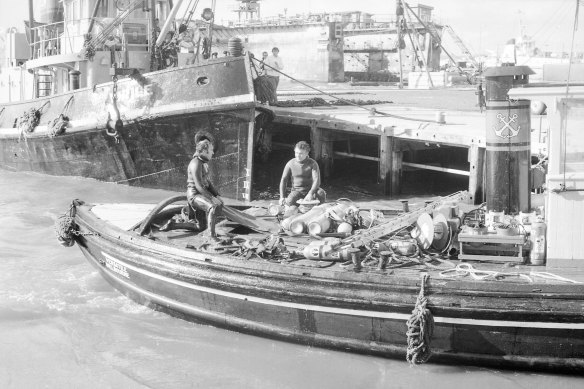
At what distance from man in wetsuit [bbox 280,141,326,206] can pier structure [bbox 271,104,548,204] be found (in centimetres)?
451

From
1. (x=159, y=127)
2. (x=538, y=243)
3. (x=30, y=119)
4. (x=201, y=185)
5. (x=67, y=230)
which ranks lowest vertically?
(x=67, y=230)

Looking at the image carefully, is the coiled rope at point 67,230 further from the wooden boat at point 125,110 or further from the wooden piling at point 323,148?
the wooden piling at point 323,148

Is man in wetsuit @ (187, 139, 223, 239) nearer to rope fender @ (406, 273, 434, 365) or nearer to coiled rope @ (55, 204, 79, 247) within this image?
coiled rope @ (55, 204, 79, 247)

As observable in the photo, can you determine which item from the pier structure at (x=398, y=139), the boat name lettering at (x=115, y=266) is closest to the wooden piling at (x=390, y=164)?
the pier structure at (x=398, y=139)

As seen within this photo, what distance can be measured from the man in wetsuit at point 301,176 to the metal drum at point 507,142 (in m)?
2.50

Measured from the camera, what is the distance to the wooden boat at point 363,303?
650 centimetres

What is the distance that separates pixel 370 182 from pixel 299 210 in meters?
8.14

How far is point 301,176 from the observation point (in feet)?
32.3

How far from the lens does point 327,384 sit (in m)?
7.02

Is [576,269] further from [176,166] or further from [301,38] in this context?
[301,38]

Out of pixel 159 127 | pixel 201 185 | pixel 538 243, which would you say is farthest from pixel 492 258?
pixel 159 127

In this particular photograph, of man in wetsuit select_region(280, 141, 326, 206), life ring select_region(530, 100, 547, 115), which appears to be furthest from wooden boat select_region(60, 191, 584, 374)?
life ring select_region(530, 100, 547, 115)

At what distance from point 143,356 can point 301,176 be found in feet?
10.5

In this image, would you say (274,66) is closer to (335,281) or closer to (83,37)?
(83,37)
